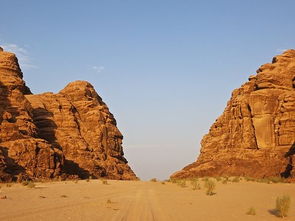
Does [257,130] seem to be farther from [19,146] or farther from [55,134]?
[19,146]

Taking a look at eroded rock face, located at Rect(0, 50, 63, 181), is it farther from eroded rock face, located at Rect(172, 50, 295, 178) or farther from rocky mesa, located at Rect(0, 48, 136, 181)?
eroded rock face, located at Rect(172, 50, 295, 178)

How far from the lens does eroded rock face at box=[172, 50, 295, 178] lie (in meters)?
49.6

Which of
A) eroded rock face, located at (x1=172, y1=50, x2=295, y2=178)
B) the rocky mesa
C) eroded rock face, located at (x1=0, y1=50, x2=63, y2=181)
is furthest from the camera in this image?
eroded rock face, located at (x1=172, y1=50, x2=295, y2=178)

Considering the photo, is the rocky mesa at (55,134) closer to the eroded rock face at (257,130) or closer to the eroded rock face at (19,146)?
the eroded rock face at (19,146)

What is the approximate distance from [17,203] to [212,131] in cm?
5446

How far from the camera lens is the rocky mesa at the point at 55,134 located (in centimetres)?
3600

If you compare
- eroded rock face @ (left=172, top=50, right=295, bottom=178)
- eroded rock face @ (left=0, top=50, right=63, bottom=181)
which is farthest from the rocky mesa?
eroded rock face @ (left=172, top=50, right=295, bottom=178)

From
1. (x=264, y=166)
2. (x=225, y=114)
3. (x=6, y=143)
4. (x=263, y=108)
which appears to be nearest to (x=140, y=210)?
(x=6, y=143)

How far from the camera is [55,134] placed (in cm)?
5731

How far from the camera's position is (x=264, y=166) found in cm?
4844

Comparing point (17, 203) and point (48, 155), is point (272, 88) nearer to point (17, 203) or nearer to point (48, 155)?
point (48, 155)

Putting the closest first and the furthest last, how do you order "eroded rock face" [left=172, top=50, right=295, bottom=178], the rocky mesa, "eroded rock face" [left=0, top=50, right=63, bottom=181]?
"eroded rock face" [left=0, top=50, right=63, bottom=181] < the rocky mesa < "eroded rock face" [left=172, top=50, right=295, bottom=178]

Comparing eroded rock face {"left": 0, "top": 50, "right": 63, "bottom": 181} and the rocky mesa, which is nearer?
eroded rock face {"left": 0, "top": 50, "right": 63, "bottom": 181}

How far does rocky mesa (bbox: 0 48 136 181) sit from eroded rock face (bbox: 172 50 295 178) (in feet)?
50.0
